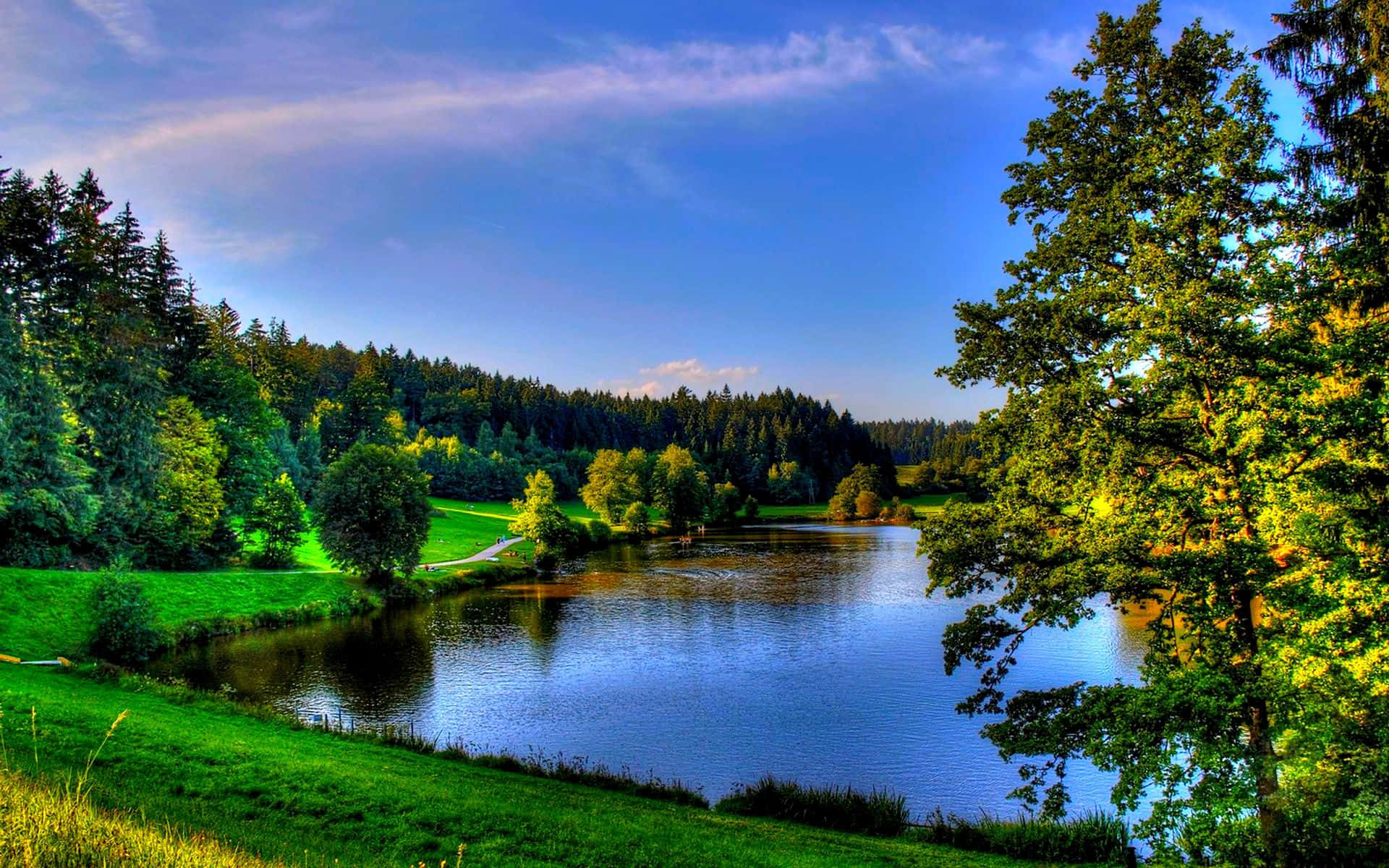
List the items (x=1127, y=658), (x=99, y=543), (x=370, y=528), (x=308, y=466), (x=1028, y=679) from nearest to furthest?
(x=1028, y=679) < (x=1127, y=658) < (x=99, y=543) < (x=370, y=528) < (x=308, y=466)

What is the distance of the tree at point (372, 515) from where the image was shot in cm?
4541

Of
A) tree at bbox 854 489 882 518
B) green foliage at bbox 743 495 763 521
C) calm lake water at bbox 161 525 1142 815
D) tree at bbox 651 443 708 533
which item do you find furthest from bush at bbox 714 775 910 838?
tree at bbox 854 489 882 518

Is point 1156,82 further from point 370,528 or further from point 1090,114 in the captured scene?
point 370,528

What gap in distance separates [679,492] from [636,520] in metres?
15.7

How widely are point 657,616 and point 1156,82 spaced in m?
35.2

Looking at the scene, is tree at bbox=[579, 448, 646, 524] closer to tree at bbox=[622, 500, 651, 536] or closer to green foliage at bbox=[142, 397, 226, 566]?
tree at bbox=[622, 500, 651, 536]

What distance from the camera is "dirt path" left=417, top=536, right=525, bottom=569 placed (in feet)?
187

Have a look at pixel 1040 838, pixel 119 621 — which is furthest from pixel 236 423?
pixel 1040 838

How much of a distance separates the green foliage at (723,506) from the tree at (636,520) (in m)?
21.9

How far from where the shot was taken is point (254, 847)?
946 cm

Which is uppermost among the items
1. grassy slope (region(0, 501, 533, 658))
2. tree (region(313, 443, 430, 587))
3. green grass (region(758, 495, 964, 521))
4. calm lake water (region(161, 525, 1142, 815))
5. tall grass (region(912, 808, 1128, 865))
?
tree (region(313, 443, 430, 587))

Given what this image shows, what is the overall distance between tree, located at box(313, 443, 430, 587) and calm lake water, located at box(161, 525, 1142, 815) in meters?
4.63

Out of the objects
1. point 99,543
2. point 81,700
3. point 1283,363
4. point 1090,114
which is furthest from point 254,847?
point 99,543

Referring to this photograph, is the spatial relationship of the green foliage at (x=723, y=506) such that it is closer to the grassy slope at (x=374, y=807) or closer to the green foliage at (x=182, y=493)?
the green foliage at (x=182, y=493)
